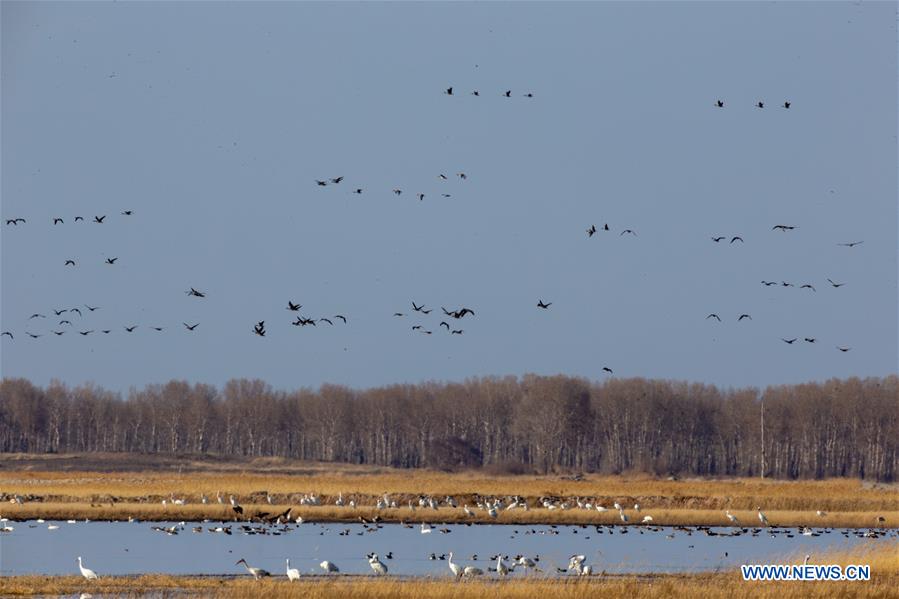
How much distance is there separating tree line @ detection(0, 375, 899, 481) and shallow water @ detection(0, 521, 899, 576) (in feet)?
180

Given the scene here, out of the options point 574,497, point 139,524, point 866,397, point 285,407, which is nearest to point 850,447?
point 866,397

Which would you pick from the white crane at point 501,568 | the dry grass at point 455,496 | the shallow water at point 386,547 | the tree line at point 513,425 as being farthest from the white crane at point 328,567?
the tree line at point 513,425

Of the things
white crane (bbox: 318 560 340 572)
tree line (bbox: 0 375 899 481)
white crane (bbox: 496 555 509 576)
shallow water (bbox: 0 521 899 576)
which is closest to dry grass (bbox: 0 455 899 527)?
shallow water (bbox: 0 521 899 576)

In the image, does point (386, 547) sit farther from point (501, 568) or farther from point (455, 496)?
point (455, 496)

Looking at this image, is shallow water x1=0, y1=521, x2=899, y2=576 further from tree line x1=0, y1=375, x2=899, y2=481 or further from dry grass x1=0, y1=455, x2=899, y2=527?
tree line x1=0, y1=375, x2=899, y2=481

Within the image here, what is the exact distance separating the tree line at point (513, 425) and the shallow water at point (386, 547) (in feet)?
180

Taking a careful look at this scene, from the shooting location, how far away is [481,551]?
3616cm

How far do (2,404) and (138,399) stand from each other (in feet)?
50.0

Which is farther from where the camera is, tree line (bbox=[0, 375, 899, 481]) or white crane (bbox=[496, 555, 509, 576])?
tree line (bbox=[0, 375, 899, 481])

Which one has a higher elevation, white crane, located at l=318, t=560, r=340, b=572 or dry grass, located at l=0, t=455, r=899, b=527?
dry grass, located at l=0, t=455, r=899, b=527

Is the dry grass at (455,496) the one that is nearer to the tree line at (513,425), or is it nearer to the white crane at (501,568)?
the white crane at (501,568)

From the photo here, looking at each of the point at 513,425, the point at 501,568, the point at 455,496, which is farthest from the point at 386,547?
the point at 513,425

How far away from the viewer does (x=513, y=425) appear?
120875 mm

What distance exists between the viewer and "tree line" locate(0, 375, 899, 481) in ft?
372
